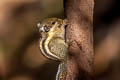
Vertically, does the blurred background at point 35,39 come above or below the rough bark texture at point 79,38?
below

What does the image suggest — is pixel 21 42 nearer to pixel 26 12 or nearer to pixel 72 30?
pixel 26 12

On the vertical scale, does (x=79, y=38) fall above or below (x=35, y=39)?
above

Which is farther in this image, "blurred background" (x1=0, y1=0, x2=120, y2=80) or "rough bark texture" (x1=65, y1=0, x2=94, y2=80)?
"blurred background" (x1=0, y1=0, x2=120, y2=80)

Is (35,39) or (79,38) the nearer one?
(79,38)

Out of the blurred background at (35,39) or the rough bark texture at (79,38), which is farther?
the blurred background at (35,39)
